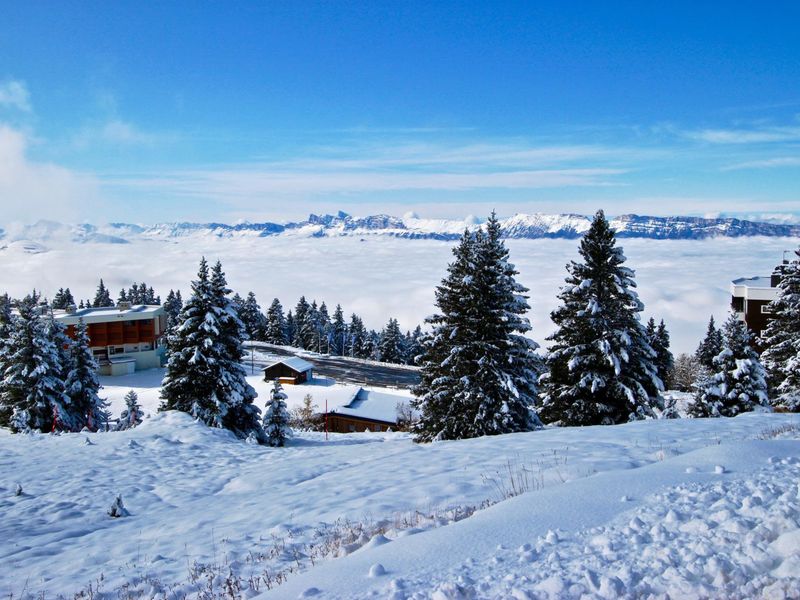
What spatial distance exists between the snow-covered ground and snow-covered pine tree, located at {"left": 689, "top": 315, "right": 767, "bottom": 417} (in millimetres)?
11061

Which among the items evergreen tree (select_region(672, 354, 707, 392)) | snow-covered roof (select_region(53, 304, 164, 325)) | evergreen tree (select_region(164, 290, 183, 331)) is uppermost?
snow-covered roof (select_region(53, 304, 164, 325))

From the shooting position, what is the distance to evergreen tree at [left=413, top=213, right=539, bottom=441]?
20.7 meters

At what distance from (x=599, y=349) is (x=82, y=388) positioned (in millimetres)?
30073

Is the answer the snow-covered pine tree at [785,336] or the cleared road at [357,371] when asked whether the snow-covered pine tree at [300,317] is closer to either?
the cleared road at [357,371]

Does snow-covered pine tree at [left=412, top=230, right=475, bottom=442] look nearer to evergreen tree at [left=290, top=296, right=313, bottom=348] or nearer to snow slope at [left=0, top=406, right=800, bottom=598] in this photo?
snow slope at [left=0, top=406, right=800, bottom=598]

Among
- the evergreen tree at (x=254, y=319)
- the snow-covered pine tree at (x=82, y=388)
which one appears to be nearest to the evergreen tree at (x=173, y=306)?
the evergreen tree at (x=254, y=319)

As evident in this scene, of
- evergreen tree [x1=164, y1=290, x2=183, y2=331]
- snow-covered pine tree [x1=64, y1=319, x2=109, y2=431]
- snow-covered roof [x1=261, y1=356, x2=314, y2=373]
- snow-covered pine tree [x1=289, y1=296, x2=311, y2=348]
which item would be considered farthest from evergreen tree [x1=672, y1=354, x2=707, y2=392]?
evergreen tree [x1=164, y1=290, x2=183, y2=331]

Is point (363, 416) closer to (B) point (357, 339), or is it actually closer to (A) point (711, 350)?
(A) point (711, 350)

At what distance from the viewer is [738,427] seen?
13.1 meters

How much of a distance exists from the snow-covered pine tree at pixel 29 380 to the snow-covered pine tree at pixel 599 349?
26160mm

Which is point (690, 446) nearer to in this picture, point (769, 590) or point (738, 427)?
point (738, 427)

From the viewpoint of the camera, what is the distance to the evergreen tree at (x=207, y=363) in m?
25.3

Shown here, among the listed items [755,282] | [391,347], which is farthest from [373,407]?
[391,347]

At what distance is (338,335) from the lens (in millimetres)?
117625
